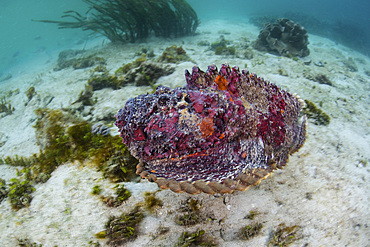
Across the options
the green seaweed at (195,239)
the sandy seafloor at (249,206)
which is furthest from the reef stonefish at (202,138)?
the green seaweed at (195,239)

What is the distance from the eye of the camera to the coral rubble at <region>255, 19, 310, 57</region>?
9227 millimetres

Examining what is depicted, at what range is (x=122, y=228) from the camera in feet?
6.31

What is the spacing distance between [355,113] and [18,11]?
10509 centimetres

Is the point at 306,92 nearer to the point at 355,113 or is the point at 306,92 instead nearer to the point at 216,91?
the point at 355,113

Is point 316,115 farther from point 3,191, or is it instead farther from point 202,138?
point 3,191

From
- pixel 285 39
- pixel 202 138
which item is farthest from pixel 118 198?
pixel 285 39

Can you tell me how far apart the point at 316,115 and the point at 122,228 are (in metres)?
4.15

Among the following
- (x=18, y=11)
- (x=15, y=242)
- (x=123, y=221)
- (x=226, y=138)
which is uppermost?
(x=18, y=11)

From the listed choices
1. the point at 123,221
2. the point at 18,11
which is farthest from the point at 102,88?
the point at 18,11

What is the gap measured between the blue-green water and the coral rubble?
1521 centimetres

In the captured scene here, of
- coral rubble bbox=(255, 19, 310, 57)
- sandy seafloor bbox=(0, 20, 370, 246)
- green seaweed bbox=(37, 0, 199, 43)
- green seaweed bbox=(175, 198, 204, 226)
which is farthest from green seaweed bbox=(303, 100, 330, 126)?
green seaweed bbox=(37, 0, 199, 43)

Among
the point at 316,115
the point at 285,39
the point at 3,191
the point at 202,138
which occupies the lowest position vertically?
the point at 3,191

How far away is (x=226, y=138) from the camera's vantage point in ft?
5.58

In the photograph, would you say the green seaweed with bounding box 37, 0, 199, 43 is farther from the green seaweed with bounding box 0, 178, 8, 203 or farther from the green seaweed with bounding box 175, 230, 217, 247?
the green seaweed with bounding box 175, 230, 217, 247
